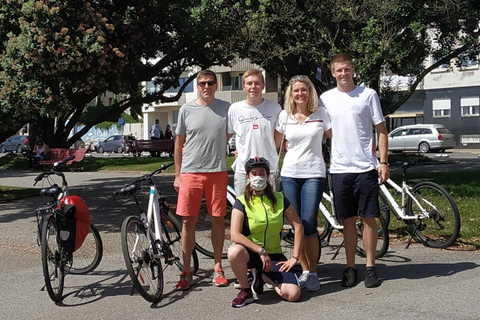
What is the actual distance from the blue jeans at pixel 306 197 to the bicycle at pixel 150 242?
1.26m

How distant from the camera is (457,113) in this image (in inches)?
1674

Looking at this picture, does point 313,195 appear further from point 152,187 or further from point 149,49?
point 149,49

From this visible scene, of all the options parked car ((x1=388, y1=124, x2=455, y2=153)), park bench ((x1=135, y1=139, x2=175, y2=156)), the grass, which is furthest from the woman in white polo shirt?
parked car ((x1=388, y1=124, x2=455, y2=153))

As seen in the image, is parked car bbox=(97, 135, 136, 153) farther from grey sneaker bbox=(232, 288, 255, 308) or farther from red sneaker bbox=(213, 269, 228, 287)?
grey sneaker bbox=(232, 288, 255, 308)

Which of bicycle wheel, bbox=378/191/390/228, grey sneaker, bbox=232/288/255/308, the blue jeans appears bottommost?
grey sneaker, bbox=232/288/255/308

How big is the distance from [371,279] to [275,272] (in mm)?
945

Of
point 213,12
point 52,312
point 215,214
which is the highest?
point 213,12

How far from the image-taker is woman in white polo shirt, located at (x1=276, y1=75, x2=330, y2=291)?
5797 millimetres

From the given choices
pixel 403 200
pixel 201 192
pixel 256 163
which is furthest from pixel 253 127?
pixel 403 200

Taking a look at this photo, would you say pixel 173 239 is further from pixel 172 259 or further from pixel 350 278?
pixel 350 278

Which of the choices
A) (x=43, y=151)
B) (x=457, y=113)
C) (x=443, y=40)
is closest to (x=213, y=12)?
(x=443, y=40)

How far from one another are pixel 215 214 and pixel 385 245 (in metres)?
1.99

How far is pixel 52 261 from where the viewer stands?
19.0 ft

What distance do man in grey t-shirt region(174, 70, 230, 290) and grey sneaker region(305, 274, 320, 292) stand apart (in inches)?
33.4
